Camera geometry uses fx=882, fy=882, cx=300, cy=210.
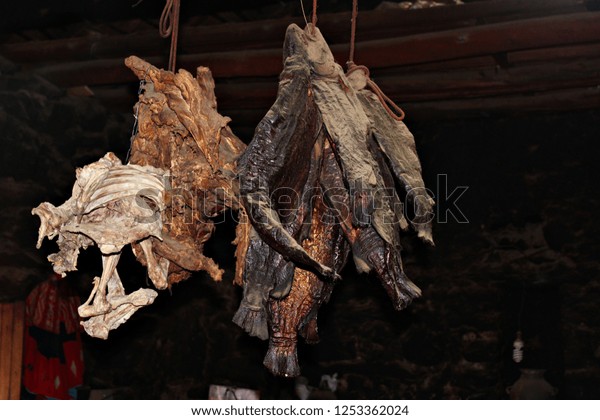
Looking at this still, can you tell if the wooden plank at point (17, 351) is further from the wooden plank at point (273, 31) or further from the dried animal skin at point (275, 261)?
the dried animal skin at point (275, 261)

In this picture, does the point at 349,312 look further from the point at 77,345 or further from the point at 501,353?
the point at 77,345

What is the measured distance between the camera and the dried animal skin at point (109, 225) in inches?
62.6

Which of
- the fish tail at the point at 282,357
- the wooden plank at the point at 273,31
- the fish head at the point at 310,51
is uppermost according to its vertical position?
the wooden plank at the point at 273,31

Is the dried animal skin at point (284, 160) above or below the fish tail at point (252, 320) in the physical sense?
above

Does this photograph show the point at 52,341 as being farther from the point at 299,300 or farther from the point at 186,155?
the point at 299,300

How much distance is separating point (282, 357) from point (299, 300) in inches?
4.1

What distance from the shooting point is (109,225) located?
1.61 m

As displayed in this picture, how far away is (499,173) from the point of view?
3.90 m

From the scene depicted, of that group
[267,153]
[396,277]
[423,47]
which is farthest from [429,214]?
[423,47]

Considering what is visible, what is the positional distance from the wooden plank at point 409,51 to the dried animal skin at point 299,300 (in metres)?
1.61

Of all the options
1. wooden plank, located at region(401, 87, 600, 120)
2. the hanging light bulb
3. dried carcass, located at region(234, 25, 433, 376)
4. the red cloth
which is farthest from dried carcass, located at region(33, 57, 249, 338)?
the hanging light bulb

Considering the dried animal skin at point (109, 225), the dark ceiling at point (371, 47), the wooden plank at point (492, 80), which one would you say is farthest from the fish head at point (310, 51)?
the wooden plank at point (492, 80)

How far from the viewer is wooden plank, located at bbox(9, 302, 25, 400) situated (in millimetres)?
3322

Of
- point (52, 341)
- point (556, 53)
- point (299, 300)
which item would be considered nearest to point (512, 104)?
point (556, 53)
